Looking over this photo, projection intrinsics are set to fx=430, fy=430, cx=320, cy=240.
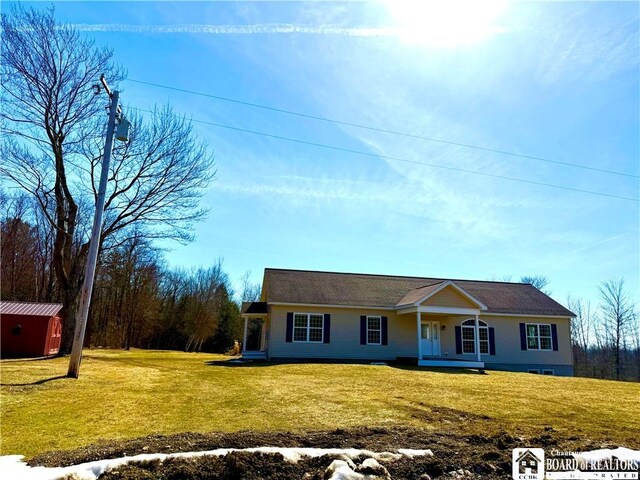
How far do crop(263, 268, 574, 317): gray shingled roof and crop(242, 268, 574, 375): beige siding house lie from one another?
0.06 meters

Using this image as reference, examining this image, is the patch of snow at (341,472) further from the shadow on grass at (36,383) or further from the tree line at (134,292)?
the tree line at (134,292)

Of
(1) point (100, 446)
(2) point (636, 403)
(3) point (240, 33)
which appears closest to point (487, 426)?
(1) point (100, 446)

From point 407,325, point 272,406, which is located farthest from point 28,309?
point 407,325

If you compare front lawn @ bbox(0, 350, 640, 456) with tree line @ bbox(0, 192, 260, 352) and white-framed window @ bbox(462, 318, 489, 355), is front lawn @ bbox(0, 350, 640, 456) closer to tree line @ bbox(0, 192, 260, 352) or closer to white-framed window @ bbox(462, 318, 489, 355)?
white-framed window @ bbox(462, 318, 489, 355)

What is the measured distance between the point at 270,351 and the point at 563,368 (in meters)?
15.3

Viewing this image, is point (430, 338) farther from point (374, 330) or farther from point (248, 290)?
point (248, 290)

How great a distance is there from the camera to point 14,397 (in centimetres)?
842

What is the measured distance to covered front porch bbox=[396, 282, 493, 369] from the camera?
19828 mm

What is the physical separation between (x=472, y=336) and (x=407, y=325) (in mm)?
3447

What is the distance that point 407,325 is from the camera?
71.4ft

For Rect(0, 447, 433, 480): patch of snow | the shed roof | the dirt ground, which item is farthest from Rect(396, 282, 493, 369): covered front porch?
Rect(0, 447, 433, 480): patch of snow

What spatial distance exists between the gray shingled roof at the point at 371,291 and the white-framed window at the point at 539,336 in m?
0.77

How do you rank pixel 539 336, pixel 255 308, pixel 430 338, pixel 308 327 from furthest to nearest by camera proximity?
pixel 539 336, pixel 430 338, pixel 255 308, pixel 308 327

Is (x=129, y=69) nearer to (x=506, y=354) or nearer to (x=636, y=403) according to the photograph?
(x=636, y=403)
